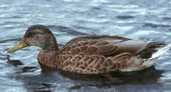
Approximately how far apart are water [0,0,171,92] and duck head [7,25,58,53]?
0.23m

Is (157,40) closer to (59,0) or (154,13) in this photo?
(154,13)

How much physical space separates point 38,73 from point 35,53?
Result: 900mm

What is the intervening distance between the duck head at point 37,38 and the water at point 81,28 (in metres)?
0.23

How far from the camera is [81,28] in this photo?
560 inches

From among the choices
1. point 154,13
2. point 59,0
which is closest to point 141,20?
point 154,13

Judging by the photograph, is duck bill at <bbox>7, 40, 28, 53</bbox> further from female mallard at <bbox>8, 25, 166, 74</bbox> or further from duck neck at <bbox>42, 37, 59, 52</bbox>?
female mallard at <bbox>8, 25, 166, 74</bbox>

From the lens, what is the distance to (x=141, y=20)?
14516 millimetres

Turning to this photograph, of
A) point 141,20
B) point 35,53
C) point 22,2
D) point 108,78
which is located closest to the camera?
point 108,78

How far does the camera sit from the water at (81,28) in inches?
467

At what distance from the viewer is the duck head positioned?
12.8 meters

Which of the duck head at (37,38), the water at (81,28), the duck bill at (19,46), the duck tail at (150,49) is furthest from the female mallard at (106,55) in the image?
the duck bill at (19,46)

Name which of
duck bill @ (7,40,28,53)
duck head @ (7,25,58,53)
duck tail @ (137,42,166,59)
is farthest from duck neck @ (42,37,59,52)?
duck tail @ (137,42,166,59)

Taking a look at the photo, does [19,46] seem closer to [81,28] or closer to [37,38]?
[37,38]

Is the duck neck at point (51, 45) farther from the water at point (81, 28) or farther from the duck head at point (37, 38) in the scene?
the water at point (81, 28)
